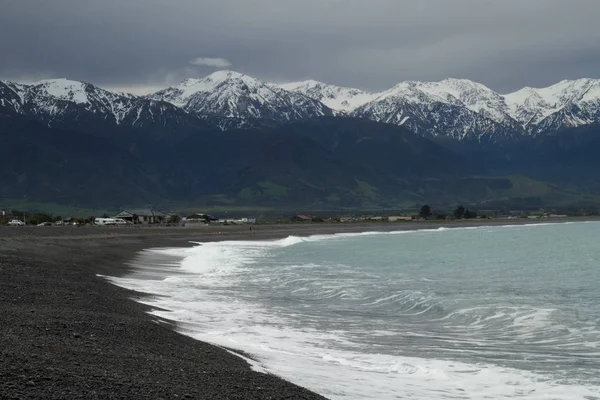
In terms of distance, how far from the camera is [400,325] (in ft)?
75.2

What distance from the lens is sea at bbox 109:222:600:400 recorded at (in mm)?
15180

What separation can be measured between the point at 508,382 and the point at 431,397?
2055 mm

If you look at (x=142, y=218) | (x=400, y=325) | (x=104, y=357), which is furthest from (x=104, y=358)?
(x=142, y=218)

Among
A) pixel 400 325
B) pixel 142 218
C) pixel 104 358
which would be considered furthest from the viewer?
pixel 142 218

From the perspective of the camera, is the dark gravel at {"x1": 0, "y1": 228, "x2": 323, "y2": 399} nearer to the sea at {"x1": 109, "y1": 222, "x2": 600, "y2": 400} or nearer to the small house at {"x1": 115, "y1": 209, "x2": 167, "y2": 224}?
the sea at {"x1": 109, "y1": 222, "x2": 600, "y2": 400}

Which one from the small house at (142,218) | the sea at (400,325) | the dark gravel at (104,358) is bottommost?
the sea at (400,325)

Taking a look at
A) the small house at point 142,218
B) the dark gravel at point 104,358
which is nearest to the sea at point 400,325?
the dark gravel at point 104,358

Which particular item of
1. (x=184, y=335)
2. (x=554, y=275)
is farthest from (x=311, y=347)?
(x=554, y=275)

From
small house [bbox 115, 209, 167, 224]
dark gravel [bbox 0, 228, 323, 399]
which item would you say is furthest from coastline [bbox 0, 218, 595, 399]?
small house [bbox 115, 209, 167, 224]

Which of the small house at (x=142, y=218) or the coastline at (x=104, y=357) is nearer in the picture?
the coastline at (x=104, y=357)

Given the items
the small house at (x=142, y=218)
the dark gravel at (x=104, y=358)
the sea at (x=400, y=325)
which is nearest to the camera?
the dark gravel at (x=104, y=358)

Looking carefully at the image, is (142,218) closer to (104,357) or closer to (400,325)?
(400,325)

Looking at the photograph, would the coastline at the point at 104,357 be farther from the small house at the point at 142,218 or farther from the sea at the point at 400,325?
the small house at the point at 142,218

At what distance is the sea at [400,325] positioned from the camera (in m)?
15.2
